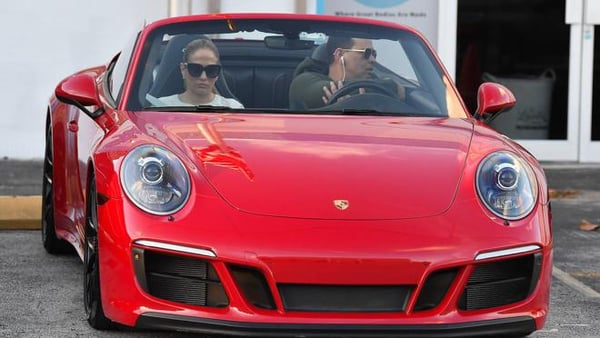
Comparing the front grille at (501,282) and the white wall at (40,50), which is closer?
the front grille at (501,282)

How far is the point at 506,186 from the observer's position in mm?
4957

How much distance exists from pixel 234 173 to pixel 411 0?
8.10 meters

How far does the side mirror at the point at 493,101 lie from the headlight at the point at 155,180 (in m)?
1.57

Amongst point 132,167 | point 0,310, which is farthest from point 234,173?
point 0,310

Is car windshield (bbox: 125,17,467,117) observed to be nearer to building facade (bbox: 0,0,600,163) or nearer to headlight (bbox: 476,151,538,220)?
headlight (bbox: 476,151,538,220)

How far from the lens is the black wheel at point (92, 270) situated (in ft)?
16.9

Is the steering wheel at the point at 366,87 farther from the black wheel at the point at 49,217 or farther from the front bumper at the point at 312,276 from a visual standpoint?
the black wheel at the point at 49,217

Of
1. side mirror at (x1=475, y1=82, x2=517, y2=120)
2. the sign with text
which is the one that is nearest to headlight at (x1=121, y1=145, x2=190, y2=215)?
side mirror at (x1=475, y1=82, x2=517, y2=120)

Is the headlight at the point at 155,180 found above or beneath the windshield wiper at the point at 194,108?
beneath

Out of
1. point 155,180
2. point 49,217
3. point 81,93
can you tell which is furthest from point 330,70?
point 49,217

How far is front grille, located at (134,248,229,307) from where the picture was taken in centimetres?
466

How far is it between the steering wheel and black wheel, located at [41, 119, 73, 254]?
78.4 inches

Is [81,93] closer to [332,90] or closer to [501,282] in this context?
[332,90]

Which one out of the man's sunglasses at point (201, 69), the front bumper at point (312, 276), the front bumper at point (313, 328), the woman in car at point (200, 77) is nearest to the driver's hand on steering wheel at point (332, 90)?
the woman in car at point (200, 77)
